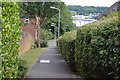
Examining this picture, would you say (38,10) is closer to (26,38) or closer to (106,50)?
(26,38)

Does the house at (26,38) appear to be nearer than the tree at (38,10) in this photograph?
Yes

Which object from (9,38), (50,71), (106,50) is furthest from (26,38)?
(106,50)

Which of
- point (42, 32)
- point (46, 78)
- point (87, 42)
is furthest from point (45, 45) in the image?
point (87, 42)

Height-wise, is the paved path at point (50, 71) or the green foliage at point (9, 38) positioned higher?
the green foliage at point (9, 38)

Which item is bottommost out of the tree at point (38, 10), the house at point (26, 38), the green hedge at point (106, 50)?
the house at point (26, 38)

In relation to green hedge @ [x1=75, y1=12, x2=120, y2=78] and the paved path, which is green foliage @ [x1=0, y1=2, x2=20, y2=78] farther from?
the paved path

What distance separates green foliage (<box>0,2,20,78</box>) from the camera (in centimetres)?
455

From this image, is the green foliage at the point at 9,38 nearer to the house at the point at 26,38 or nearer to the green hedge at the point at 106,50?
the green hedge at the point at 106,50

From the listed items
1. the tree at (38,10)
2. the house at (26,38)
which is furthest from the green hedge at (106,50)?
the tree at (38,10)

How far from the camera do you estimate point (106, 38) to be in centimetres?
453

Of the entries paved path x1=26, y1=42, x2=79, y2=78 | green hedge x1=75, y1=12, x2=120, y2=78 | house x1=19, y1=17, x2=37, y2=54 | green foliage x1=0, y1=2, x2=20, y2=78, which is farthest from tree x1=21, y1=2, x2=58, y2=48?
green hedge x1=75, y1=12, x2=120, y2=78

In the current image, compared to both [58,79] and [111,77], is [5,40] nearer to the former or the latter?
[111,77]

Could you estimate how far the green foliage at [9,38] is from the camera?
4555mm

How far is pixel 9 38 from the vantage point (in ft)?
16.1
